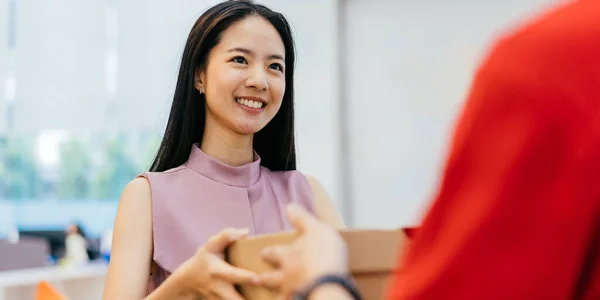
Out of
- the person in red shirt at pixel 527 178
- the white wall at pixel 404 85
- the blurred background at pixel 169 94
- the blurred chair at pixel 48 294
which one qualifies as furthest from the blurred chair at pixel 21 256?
the person in red shirt at pixel 527 178

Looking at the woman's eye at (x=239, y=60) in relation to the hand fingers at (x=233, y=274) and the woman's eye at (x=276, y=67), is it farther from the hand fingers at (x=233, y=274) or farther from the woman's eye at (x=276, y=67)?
the hand fingers at (x=233, y=274)

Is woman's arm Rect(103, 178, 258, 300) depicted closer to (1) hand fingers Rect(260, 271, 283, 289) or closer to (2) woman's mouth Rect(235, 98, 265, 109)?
(1) hand fingers Rect(260, 271, 283, 289)

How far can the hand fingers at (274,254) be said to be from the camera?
0.70m

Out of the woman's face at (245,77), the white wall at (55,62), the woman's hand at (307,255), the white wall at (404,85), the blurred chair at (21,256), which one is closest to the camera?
the woman's hand at (307,255)

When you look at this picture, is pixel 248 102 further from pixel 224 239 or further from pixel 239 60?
pixel 224 239

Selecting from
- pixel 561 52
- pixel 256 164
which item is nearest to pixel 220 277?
pixel 256 164

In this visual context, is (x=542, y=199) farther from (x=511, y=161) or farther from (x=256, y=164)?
(x=256, y=164)

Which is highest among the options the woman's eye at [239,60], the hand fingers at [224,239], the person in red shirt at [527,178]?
the person in red shirt at [527,178]

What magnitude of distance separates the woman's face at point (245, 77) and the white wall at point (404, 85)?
10.6 ft

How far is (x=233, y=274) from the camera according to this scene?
0.86 metres

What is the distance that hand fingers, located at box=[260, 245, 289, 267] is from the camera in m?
0.70

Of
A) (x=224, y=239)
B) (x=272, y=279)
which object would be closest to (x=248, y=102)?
(x=224, y=239)

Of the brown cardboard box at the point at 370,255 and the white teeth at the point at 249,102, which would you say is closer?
the brown cardboard box at the point at 370,255

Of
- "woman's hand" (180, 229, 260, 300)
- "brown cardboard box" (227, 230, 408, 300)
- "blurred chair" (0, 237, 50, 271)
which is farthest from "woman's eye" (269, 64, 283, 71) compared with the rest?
"blurred chair" (0, 237, 50, 271)
